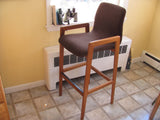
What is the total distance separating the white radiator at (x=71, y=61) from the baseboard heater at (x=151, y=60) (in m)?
0.46

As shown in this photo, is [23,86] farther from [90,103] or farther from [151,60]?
[151,60]

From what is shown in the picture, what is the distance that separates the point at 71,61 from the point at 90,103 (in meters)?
0.52

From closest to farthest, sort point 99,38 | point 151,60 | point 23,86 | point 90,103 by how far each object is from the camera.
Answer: point 99,38 → point 90,103 → point 23,86 → point 151,60

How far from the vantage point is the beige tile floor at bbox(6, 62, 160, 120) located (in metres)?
1.89

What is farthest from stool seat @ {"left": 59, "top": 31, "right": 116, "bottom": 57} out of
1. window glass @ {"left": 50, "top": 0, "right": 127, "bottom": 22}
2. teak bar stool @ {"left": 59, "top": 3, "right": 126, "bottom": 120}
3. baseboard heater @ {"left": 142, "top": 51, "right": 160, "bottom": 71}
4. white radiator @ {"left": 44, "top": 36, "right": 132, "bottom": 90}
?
baseboard heater @ {"left": 142, "top": 51, "right": 160, "bottom": 71}

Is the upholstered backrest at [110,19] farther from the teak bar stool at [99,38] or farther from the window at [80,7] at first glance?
the window at [80,7]

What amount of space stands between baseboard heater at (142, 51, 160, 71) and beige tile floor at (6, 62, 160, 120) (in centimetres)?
35

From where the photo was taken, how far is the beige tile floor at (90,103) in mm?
1887

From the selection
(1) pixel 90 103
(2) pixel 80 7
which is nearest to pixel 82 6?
(2) pixel 80 7

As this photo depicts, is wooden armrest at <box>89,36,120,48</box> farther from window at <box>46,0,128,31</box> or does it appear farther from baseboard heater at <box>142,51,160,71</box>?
baseboard heater at <box>142,51,160,71</box>

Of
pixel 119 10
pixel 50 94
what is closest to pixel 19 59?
pixel 50 94

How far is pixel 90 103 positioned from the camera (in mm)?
2053

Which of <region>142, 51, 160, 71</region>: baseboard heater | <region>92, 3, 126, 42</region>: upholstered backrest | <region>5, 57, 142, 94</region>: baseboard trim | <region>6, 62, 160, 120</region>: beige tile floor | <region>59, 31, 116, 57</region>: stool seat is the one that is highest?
<region>92, 3, 126, 42</region>: upholstered backrest

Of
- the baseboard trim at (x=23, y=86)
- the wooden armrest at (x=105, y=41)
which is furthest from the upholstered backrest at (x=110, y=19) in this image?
the baseboard trim at (x=23, y=86)
